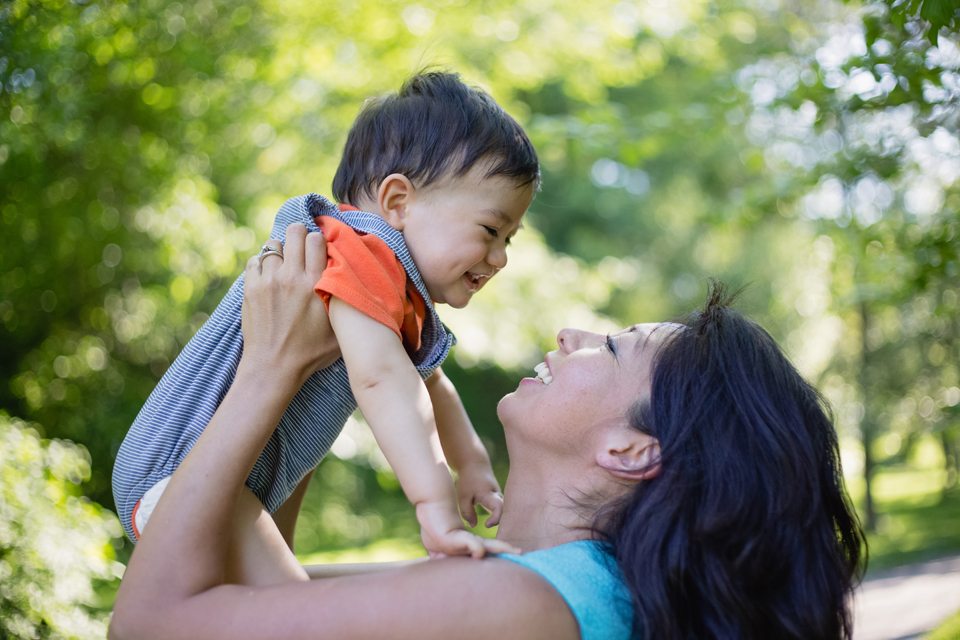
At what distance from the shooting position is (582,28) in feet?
24.4

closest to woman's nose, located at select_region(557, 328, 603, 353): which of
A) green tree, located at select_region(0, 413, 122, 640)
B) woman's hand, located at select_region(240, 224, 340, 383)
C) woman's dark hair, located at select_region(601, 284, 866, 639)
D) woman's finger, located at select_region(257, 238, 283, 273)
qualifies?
woman's dark hair, located at select_region(601, 284, 866, 639)

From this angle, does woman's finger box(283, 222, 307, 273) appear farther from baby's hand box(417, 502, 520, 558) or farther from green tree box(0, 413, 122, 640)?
green tree box(0, 413, 122, 640)

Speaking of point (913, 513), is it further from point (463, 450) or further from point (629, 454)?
point (629, 454)

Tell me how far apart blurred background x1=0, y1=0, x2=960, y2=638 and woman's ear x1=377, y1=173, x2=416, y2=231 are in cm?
57

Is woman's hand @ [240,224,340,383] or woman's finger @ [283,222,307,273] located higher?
woman's finger @ [283,222,307,273]

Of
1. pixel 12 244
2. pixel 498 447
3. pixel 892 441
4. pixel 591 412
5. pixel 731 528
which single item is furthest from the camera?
pixel 498 447

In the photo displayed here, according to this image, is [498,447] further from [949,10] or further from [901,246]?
[949,10]

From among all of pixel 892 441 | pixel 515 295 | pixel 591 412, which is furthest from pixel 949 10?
pixel 892 441

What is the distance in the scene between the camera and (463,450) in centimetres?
215

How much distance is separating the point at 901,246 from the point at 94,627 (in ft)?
11.2

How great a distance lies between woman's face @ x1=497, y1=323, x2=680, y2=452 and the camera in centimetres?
172

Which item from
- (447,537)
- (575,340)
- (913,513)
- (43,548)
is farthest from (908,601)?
(913,513)

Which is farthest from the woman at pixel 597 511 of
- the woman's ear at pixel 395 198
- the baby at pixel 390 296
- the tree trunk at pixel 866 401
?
the tree trunk at pixel 866 401

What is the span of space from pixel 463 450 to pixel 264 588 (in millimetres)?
775
